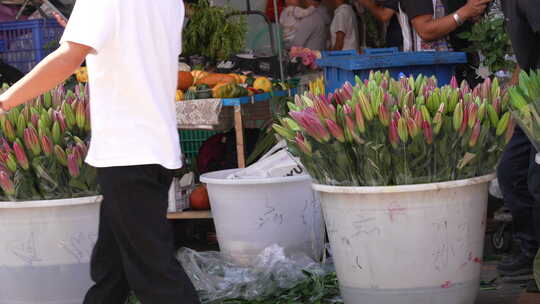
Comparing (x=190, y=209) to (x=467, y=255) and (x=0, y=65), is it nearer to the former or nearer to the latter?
(x=0, y=65)

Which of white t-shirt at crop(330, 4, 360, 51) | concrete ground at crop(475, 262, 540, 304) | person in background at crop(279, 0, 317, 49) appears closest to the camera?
concrete ground at crop(475, 262, 540, 304)

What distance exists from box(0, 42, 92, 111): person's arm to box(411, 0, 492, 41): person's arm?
265 centimetres

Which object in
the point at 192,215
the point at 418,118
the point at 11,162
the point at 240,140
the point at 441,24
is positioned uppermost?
the point at 441,24

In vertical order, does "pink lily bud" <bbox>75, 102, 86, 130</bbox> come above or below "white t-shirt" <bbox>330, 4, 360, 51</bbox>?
below

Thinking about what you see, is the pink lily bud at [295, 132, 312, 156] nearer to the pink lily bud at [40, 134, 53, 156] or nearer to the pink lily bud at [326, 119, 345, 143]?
the pink lily bud at [326, 119, 345, 143]

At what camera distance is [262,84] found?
5.77 metres

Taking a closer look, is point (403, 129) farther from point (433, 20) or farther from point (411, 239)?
point (433, 20)

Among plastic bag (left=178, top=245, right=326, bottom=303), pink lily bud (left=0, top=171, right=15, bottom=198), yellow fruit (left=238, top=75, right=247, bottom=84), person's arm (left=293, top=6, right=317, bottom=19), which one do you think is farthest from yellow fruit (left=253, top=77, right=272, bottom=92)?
person's arm (left=293, top=6, right=317, bottom=19)

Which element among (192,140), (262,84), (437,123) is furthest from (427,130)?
(192,140)

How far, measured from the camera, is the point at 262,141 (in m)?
5.49

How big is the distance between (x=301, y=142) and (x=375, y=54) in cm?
112

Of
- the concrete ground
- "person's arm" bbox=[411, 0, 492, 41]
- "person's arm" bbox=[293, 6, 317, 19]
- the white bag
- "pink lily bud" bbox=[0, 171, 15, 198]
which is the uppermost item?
"person's arm" bbox=[293, 6, 317, 19]

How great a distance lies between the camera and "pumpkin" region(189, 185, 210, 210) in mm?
5508

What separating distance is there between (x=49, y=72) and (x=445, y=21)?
110 inches
